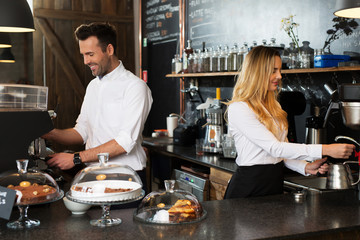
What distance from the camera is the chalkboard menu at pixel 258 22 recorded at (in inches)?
139

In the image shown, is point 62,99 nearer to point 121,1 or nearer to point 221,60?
point 121,1

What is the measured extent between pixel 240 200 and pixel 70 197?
92cm

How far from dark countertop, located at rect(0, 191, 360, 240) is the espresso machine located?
270 millimetres

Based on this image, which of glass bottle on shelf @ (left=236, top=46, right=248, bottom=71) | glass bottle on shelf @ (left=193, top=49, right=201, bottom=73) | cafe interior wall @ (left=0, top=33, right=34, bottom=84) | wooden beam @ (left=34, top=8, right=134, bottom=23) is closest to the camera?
glass bottle on shelf @ (left=236, top=46, right=248, bottom=71)

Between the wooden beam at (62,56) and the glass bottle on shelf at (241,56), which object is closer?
the glass bottle on shelf at (241,56)

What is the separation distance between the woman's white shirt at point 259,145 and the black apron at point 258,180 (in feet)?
0.11

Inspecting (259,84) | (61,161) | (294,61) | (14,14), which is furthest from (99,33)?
(294,61)

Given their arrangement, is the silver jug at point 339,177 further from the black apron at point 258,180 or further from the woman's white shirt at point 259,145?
the black apron at point 258,180

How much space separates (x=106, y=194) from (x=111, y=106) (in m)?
1.29

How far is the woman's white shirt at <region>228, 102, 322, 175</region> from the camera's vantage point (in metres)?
2.42

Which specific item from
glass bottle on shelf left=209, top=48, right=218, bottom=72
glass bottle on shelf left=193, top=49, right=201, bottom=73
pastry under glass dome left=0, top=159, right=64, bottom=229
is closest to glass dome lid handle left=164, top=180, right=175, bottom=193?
pastry under glass dome left=0, top=159, right=64, bottom=229

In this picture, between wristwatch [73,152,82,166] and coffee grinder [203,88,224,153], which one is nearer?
wristwatch [73,152,82,166]

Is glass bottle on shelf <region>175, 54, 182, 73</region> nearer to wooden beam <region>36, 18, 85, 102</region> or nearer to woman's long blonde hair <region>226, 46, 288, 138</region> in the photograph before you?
wooden beam <region>36, 18, 85, 102</region>

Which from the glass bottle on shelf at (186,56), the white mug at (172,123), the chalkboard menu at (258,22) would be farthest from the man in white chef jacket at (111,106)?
the white mug at (172,123)
